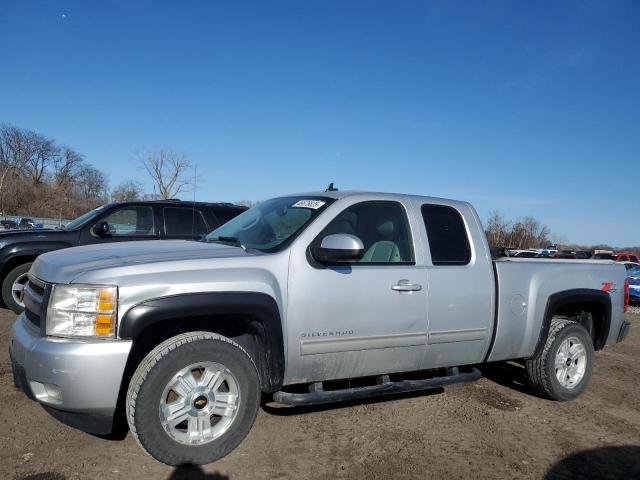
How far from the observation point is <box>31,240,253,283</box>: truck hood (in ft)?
9.91

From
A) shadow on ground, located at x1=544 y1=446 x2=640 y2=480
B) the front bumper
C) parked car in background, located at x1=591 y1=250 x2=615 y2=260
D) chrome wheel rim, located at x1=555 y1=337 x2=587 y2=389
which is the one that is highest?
parked car in background, located at x1=591 y1=250 x2=615 y2=260

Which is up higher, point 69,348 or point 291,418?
point 69,348

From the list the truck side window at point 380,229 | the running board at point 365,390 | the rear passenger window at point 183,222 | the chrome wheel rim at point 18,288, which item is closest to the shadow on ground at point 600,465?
the running board at point 365,390

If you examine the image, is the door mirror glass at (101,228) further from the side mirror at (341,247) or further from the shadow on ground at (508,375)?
the shadow on ground at (508,375)

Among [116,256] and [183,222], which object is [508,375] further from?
[183,222]

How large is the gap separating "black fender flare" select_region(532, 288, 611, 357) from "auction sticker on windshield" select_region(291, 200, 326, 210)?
245cm

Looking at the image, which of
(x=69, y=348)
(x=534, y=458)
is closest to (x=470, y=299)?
(x=534, y=458)

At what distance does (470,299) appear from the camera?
414 cm

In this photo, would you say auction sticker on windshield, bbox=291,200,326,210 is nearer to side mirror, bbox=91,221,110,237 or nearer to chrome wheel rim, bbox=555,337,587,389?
chrome wheel rim, bbox=555,337,587,389

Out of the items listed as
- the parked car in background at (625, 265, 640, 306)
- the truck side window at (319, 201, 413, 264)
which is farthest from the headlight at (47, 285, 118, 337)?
the parked car in background at (625, 265, 640, 306)

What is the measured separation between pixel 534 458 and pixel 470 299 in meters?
1.27

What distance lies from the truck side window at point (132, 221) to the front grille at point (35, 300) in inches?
169

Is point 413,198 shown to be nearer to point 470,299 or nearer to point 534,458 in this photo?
point 470,299

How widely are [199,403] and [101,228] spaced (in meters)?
4.93
